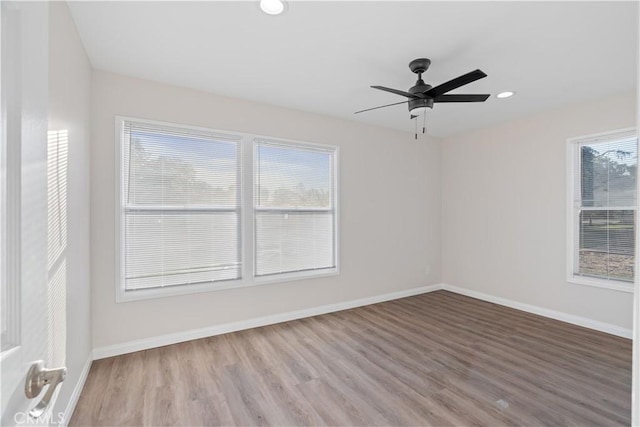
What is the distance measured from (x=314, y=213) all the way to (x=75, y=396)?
9.19ft

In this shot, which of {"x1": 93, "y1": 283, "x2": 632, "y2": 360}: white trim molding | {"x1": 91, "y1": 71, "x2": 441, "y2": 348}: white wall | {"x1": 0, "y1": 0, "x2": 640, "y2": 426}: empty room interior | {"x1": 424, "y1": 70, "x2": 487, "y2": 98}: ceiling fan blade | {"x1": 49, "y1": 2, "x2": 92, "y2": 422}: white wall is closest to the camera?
{"x1": 49, "y1": 2, "x2": 92, "y2": 422}: white wall

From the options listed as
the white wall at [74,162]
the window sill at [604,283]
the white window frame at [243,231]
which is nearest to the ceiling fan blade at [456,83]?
the white window frame at [243,231]

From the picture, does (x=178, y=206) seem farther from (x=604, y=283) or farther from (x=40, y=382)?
(x=604, y=283)

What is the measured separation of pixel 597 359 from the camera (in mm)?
2699

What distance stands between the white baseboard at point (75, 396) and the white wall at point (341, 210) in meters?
0.33

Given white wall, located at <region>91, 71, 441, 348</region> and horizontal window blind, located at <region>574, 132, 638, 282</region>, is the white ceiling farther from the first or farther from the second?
horizontal window blind, located at <region>574, 132, 638, 282</region>

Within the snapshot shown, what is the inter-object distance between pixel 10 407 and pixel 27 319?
159 millimetres

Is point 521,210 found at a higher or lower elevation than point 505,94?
lower

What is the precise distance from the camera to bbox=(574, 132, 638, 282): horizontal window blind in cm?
328

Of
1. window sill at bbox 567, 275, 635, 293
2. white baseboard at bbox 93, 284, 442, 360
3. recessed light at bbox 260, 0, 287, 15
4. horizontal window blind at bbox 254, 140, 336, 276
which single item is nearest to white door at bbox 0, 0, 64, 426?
recessed light at bbox 260, 0, 287, 15

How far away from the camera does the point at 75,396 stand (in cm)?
208

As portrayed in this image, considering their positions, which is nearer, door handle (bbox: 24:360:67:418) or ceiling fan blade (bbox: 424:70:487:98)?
door handle (bbox: 24:360:67:418)

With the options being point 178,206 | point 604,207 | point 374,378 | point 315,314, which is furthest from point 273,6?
point 604,207

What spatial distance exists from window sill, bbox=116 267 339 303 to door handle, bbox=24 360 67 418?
2470 mm
